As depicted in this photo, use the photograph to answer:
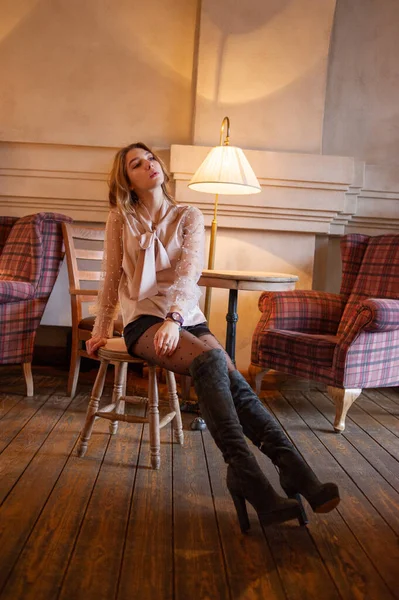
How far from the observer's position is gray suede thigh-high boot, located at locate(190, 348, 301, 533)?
71.4 inches

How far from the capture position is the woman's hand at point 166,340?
7.21ft

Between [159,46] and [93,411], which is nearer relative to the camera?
[93,411]

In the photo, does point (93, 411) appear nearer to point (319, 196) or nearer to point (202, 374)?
point (202, 374)

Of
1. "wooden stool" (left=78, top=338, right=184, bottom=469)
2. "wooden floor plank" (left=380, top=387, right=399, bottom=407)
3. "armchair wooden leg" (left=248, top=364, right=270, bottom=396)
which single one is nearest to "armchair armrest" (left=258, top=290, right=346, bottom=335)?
"armchair wooden leg" (left=248, top=364, right=270, bottom=396)

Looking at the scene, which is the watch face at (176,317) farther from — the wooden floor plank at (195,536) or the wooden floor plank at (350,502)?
the wooden floor plank at (350,502)

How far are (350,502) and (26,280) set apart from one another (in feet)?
7.24

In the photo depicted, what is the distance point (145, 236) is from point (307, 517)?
3.83ft

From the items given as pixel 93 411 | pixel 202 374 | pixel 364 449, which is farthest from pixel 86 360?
pixel 202 374

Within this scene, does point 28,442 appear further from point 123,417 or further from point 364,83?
point 364,83

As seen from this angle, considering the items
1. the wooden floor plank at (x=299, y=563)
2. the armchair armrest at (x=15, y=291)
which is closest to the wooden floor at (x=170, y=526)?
the wooden floor plank at (x=299, y=563)

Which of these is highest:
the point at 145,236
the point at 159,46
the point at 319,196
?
the point at 159,46

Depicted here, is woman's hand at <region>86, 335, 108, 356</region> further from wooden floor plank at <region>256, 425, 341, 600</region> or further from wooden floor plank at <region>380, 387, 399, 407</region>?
wooden floor plank at <region>380, 387, 399, 407</region>

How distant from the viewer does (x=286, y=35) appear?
416 centimetres

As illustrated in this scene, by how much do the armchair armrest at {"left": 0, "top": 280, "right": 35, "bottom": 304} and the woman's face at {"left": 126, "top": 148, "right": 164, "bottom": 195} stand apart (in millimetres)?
1166
